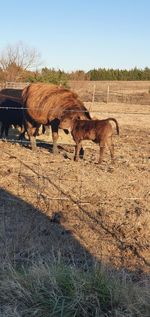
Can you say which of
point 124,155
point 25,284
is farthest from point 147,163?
point 25,284

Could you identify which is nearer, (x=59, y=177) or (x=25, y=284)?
(x=25, y=284)

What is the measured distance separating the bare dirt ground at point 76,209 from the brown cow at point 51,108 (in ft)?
3.88

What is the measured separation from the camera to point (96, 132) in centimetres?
1210

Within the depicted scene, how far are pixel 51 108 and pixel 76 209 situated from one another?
5554mm

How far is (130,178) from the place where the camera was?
34.4 ft

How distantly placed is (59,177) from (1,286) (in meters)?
5.85

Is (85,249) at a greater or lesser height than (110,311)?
lesser

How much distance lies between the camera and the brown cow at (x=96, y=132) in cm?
1203

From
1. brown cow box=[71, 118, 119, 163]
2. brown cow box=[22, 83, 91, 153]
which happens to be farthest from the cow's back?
brown cow box=[71, 118, 119, 163]

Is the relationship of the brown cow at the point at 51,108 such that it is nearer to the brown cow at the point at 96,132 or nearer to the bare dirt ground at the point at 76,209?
the brown cow at the point at 96,132

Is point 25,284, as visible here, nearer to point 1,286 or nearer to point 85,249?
point 1,286

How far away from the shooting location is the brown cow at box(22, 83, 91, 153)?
13242 mm

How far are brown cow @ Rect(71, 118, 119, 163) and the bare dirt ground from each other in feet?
1.32

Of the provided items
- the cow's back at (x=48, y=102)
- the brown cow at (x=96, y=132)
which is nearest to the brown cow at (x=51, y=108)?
the cow's back at (x=48, y=102)
